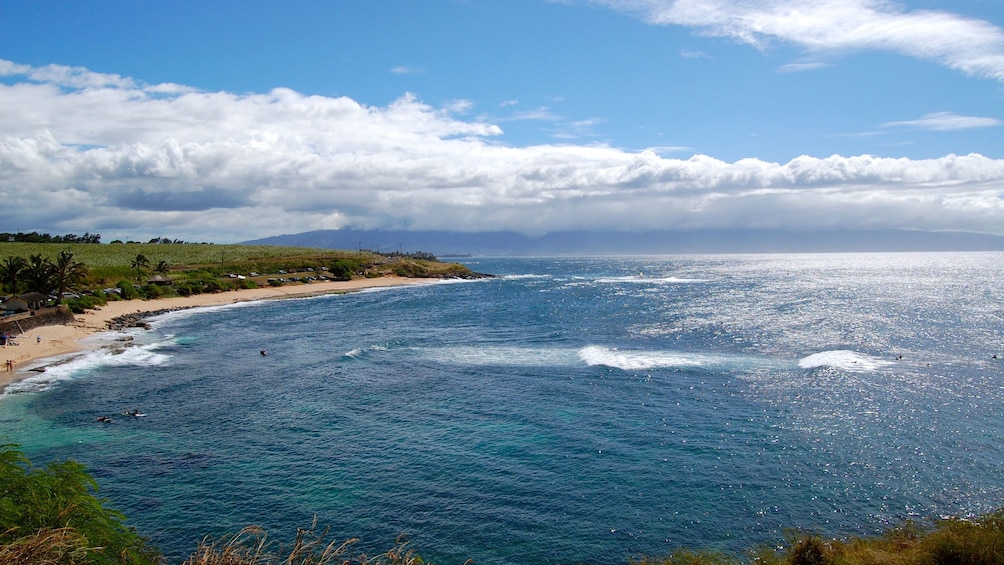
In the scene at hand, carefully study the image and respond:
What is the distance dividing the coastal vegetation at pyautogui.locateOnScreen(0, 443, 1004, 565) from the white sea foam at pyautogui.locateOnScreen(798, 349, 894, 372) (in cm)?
2907

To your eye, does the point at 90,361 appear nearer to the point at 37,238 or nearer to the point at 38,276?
the point at 38,276

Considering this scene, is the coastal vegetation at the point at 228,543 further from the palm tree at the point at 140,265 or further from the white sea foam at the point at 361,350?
the palm tree at the point at 140,265

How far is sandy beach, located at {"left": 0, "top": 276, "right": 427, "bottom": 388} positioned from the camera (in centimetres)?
5438

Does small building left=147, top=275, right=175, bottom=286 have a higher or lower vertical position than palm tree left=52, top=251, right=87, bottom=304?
lower

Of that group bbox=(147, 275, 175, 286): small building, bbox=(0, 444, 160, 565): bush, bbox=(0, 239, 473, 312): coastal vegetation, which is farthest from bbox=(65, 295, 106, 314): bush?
bbox=(0, 444, 160, 565): bush

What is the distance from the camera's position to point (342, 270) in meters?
154

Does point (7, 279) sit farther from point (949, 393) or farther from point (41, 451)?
point (949, 393)

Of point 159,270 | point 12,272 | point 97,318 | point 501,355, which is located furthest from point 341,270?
point 501,355

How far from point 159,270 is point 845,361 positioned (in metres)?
123

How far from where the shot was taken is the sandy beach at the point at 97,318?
178 ft

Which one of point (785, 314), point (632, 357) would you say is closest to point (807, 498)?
point (632, 357)

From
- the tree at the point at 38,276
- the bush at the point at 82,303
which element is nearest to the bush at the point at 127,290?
the bush at the point at 82,303

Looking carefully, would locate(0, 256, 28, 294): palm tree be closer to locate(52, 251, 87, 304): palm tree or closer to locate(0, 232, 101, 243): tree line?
locate(52, 251, 87, 304): palm tree

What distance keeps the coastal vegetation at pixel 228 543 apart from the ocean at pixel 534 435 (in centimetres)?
109
